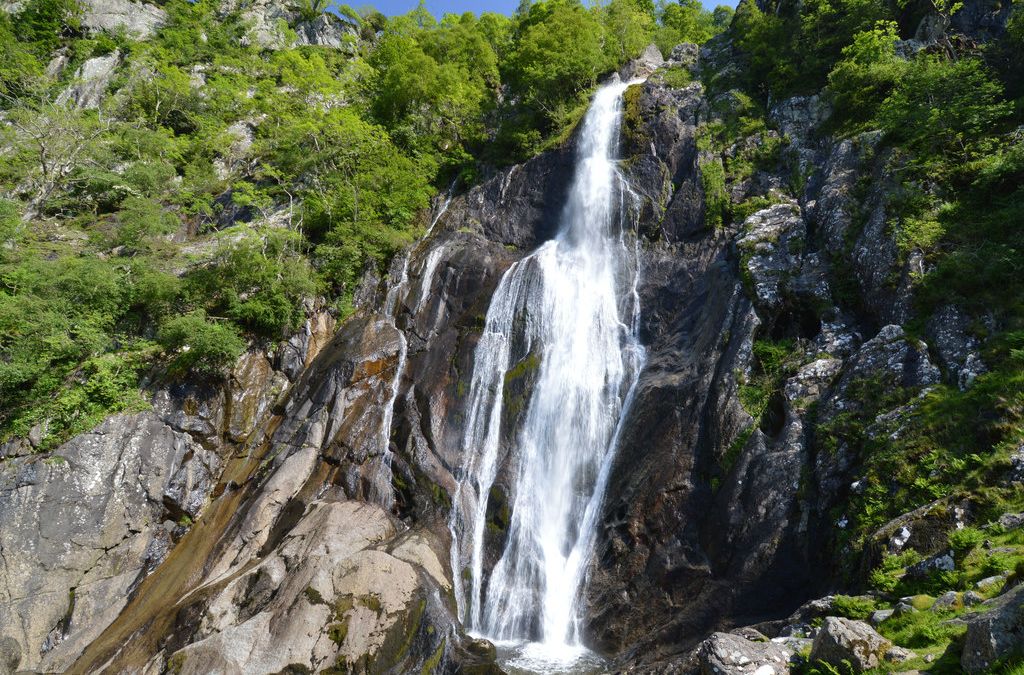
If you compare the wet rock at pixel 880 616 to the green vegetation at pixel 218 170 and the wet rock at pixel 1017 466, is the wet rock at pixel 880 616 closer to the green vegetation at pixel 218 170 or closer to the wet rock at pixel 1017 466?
the wet rock at pixel 1017 466

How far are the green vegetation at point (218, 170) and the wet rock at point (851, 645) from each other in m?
15.9

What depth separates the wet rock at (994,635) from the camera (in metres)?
3.36

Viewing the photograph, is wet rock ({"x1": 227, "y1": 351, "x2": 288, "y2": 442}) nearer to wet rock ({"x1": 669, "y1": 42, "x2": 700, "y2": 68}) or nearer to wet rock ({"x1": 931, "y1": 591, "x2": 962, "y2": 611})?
wet rock ({"x1": 931, "y1": 591, "x2": 962, "y2": 611})

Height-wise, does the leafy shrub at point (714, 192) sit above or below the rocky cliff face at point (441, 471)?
above

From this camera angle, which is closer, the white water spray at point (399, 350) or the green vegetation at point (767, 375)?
the green vegetation at point (767, 375)

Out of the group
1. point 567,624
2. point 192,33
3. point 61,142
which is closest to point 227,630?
point 567,624

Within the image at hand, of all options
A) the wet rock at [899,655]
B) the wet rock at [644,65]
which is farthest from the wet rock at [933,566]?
the wet rock at [644,65]

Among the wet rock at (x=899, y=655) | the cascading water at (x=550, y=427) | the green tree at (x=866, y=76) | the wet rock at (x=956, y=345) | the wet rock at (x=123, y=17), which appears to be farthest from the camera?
the wet rock at (x=123, y=17)

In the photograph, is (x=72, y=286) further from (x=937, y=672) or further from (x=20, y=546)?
(x=937, y=672)

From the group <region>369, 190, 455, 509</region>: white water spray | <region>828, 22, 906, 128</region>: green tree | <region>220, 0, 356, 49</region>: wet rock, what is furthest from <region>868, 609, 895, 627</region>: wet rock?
<region>220, 0, 356, 49</region>: wet rock

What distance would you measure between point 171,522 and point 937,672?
16.1m

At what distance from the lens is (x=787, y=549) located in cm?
890

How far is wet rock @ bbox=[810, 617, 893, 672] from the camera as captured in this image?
4.59 m

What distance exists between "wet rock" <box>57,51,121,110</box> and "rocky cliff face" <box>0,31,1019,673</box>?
24.3 meters
